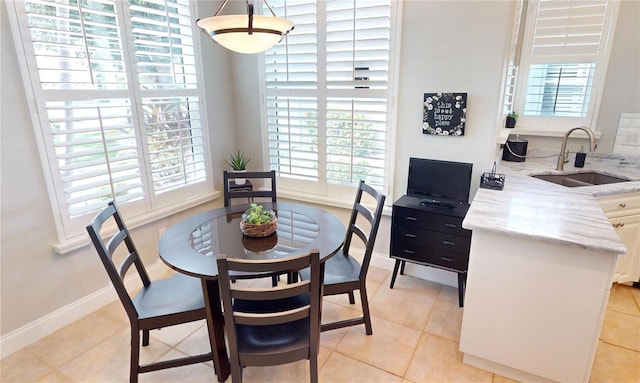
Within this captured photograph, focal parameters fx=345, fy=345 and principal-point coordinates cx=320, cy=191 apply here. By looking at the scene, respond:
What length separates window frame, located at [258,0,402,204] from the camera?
2.68m

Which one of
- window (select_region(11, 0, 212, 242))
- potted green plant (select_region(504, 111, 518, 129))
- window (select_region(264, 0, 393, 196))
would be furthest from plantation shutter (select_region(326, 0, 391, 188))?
potted green plant (select_region(504, 111, 518, 129))

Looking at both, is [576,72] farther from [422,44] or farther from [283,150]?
[283,150]

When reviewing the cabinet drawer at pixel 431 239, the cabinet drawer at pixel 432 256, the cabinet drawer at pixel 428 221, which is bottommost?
the cabinet drawer at pixel 432 256

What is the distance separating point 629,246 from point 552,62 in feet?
5.70

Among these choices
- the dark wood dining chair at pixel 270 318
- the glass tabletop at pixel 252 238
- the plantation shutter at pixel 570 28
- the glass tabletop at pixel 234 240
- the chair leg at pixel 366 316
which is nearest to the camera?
the dark wood dining chair at pixel 270 318

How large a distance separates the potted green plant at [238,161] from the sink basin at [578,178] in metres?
2.58

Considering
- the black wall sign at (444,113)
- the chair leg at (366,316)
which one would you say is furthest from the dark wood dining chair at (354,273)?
the black wall sign at (444,113)

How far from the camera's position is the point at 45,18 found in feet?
6.75

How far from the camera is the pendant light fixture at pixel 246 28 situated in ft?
4.89

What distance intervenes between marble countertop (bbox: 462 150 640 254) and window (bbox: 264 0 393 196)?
102 cm

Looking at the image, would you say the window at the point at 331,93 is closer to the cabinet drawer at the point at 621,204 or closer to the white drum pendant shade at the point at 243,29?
the white drum pendant shade at the point at 243,29

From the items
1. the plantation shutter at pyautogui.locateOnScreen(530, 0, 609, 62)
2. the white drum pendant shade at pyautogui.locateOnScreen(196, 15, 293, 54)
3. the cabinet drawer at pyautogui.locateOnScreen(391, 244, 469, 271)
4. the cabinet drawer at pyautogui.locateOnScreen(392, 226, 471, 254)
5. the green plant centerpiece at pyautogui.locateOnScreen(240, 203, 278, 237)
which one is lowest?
the cabinet drawer at pyautogui.locateOnScreen(391, 244, 469, 271)

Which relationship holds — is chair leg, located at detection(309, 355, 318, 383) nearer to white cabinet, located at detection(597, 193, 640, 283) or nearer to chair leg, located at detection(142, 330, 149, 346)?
chair leg, located at detection(142, 330, 149, 346)

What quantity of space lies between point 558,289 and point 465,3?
6.23ft
